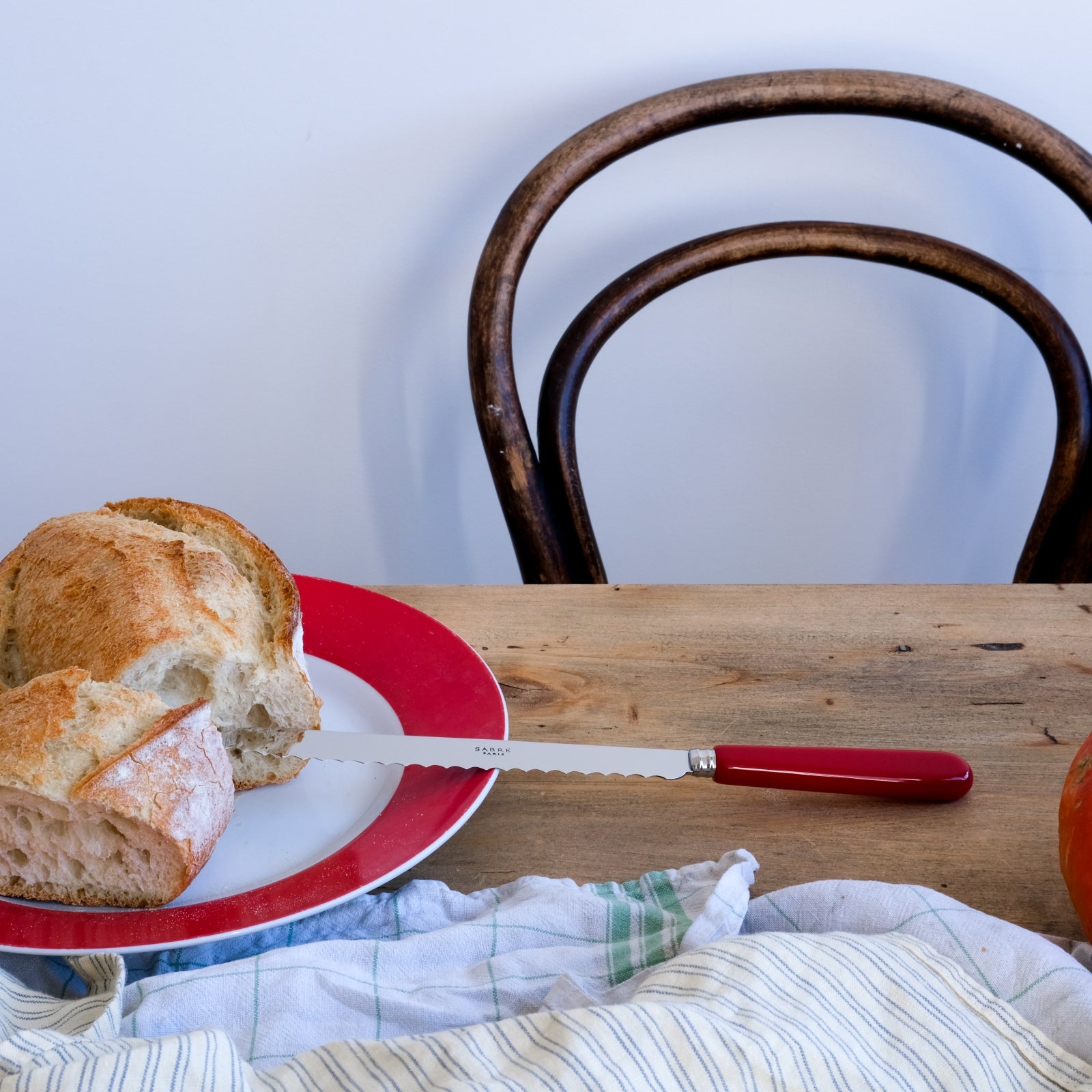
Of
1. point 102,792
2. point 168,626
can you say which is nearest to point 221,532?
point 168,626

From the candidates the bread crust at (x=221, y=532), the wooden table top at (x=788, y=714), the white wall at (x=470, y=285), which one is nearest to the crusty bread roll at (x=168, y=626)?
the bread crust at (x=221, y=532)

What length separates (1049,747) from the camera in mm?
669

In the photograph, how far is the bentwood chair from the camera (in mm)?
986

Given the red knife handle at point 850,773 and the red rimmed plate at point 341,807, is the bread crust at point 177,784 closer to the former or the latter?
the red rimmed plate at point 341,807

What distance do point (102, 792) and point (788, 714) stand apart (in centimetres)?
43

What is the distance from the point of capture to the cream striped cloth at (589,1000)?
1.33 ft

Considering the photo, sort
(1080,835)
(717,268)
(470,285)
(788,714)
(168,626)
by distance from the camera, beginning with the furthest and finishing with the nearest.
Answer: (470,285)
(717,268)
(788,714)
(168,626)
(1080,835)

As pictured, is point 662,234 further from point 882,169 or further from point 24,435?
point 24,435

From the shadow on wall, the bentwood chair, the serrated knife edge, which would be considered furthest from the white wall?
the serrated knife edge

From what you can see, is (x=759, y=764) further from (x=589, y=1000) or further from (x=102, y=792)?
(x=102, y=792)

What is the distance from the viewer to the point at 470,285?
126 centimetres

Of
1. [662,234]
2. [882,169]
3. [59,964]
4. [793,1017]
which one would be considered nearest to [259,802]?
[59,964]

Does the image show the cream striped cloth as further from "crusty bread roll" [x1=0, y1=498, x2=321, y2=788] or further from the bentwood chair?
the bentwood chair

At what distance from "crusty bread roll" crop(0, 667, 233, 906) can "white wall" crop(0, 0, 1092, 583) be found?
82cm
